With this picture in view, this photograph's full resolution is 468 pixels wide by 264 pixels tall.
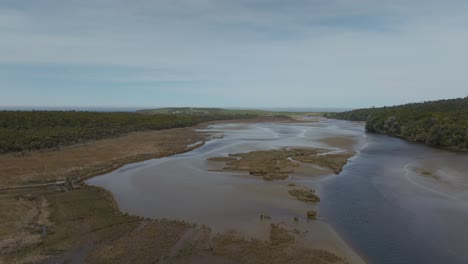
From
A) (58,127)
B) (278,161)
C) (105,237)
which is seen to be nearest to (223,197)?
(105,237)

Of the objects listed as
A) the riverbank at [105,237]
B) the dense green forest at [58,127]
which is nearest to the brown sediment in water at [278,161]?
the riverbank at [105,237]

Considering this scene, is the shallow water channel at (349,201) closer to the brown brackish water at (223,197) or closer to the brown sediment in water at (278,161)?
the brown brackish water at (223,197)

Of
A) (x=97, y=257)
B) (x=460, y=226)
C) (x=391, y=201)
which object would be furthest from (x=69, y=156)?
(x=460, y=226)

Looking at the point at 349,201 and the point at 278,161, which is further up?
the point at 278,161

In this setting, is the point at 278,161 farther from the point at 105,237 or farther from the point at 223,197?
the point at 105,237

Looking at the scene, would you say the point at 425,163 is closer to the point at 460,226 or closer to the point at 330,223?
the point at 460,226

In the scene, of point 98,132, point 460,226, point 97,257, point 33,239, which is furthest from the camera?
point 98,132
